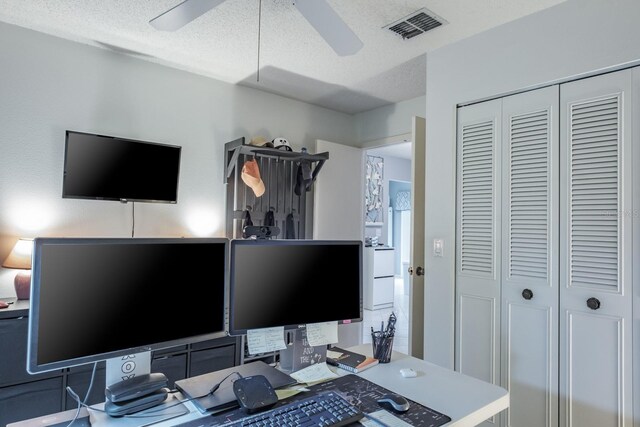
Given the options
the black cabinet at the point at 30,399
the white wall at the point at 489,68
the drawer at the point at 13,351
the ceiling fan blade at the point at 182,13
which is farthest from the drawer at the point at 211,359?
the ceiling fan blade at the point at 182,13

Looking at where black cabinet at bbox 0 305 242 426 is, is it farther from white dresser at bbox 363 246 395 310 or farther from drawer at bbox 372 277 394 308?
drawer at bbox 372 277 394 308

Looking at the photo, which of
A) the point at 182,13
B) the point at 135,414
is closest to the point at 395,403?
the point at 135,414

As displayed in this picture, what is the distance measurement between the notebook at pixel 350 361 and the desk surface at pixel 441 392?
0.07 ft

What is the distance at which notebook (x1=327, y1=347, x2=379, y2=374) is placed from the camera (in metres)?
1.46

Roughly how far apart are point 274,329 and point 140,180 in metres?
2.06

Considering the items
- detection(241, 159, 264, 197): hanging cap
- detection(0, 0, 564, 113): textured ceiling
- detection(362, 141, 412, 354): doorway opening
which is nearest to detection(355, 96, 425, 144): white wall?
detection(0, 0, 564, 113): textured ceiling

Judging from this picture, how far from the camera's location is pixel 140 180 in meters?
2.91

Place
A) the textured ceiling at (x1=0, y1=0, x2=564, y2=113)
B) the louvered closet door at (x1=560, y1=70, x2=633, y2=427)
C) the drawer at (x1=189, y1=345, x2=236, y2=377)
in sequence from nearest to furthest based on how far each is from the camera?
the louvered closet door at (x1=560, y1=70, x2=633, y2=427) → the textured ceiling at (x1=0, y1=0, x2=564, y2=113) → the drawer at (x1=189, y1=345, x2=236, y2=377)

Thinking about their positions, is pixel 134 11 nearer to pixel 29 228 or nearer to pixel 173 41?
pixel 173 41

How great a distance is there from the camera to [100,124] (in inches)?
112

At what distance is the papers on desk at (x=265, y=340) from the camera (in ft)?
4.33

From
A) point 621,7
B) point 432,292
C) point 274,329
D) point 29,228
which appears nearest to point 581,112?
point 621,7

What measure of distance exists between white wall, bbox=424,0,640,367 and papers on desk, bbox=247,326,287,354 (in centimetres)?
157

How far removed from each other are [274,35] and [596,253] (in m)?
2.26
